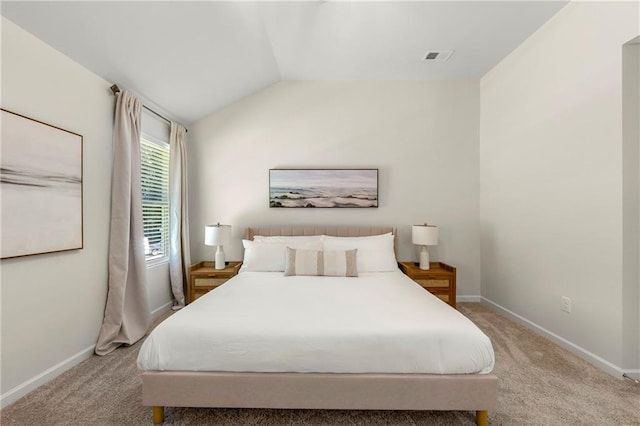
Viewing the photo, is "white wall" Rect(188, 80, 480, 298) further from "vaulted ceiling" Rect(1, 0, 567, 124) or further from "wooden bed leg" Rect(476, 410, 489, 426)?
"wooden bed leg" Rect(476, 410, 489, 426)

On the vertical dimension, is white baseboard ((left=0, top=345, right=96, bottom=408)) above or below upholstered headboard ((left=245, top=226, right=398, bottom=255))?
below

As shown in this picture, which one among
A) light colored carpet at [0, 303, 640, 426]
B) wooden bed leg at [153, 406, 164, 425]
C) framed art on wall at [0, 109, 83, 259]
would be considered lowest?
light colored carpet at [0, 303, 640, 426]

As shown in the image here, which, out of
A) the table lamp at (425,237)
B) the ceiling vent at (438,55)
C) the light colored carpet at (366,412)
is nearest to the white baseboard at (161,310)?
the light colored carpet at (366,412)

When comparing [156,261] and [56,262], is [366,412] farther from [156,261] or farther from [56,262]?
[156,261]

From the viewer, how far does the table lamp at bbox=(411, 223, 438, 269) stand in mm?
3238

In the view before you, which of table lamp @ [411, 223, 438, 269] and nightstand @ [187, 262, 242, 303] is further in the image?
table lamp @ [411, 223, 438, 269]

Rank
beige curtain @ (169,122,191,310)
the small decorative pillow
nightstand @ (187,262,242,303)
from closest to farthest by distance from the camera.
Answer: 1. the small decorative pillow
2. nightstand @ (187,262,242,303)
3. beige curtain @ (169,122,191,310)

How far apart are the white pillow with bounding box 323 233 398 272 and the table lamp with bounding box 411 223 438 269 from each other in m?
0.31

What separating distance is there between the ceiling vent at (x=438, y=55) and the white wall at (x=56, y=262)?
3.22 metres

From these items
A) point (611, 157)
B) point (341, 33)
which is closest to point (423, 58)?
point (341, 33)

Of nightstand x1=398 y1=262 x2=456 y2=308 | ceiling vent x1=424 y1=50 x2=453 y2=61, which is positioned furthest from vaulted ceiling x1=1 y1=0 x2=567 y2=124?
nightstand x1=398 y1=262 x2=456 y2=308

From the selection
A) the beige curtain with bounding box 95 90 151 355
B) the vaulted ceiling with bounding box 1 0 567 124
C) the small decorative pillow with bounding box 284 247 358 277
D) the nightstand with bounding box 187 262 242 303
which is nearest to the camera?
the vaulted ceiling with bounding box 1 0 567 124

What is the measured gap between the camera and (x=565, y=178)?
2439 millimetres

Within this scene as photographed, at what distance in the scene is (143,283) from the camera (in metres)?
2.68
